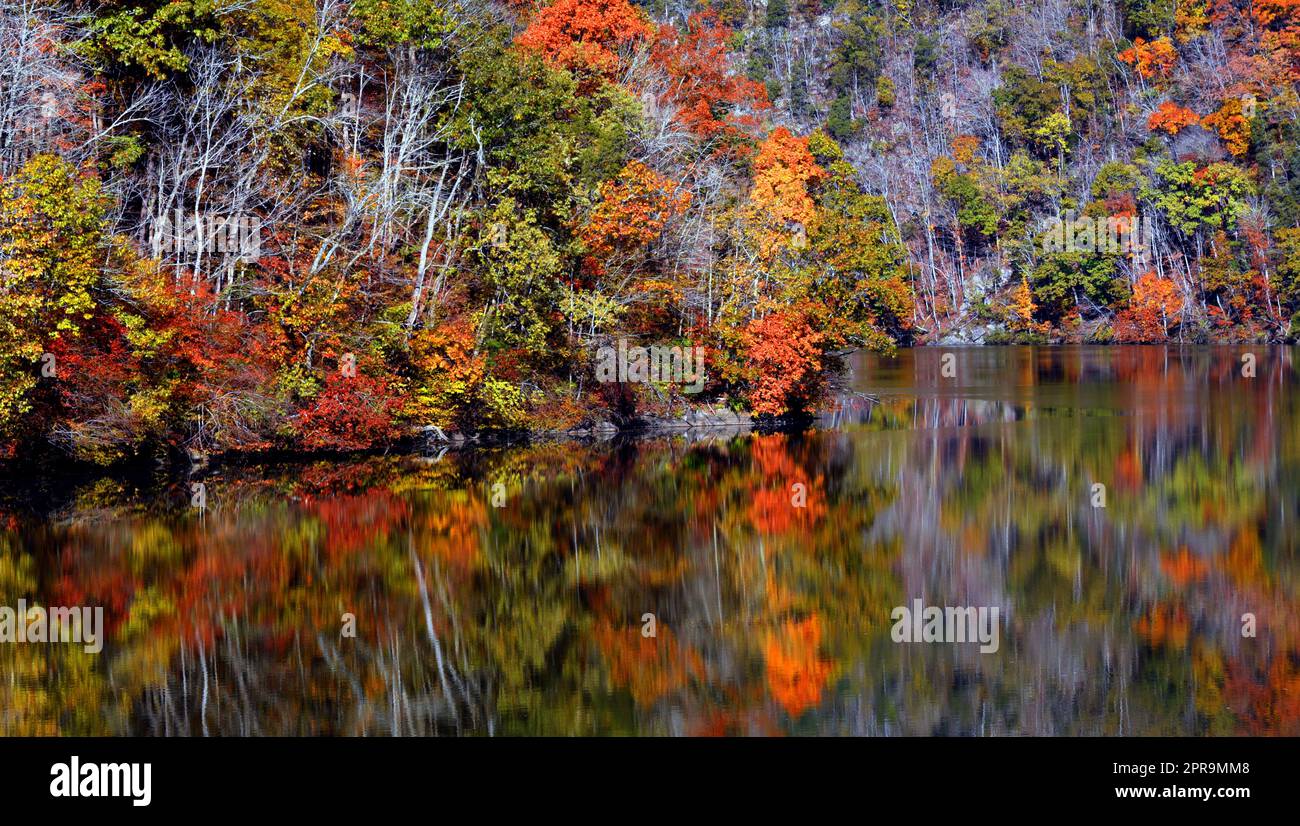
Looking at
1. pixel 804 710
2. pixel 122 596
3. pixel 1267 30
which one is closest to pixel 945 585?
pixel 804 710

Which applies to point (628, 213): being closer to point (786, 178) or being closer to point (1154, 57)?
point (786, 178)

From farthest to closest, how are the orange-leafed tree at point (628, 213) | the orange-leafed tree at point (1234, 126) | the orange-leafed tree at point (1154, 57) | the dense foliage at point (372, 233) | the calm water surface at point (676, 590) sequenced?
1. the orange-leafed tree at point (1154, 57)
2. the orange-leafed tree at point (1234, 126)
3. the orange-leafed tree at point (628, 213)
4. the dense foliage at point (372, 233)
5. the calm water surface at point (676, 590)

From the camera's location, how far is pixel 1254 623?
19453mm

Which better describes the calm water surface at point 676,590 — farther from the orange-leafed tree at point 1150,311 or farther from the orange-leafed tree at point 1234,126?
the orange-leafed tree at point 1234,126

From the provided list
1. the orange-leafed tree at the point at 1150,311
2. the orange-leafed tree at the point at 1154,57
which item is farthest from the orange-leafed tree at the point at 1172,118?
the orange-leafed tree at the point at 1150,311

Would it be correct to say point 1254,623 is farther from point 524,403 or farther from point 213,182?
point 213,182

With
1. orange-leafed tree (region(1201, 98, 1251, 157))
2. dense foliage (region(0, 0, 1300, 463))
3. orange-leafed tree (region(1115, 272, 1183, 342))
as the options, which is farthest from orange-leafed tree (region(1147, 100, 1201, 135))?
dense foliage (region(0, 0, 1300, 463))

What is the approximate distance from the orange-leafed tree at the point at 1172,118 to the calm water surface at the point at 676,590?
230 ft

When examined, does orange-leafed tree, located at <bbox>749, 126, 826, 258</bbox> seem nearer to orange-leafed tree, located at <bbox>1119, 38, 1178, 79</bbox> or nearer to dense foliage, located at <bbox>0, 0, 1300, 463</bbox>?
dense foliage, located at <bbox>0, 0, 1300, 463</bbox>

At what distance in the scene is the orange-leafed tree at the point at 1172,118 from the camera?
101 meters

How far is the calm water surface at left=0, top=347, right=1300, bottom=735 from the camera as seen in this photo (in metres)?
15.9

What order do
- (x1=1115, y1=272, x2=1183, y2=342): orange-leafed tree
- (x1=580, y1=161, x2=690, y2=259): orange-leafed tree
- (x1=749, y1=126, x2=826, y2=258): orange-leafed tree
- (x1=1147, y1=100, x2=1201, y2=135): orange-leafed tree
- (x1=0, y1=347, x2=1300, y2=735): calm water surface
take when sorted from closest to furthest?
(x1=0, y1=347, x2=1300, y2=735): calm water surface → (x1=580, y1=161, x2=690, y2=259): orange-leafed tree → (x1=749, y1=126, x2=826, y2=258): orange-leafed tree → (x1=1115, y1=272, x2=1183, y2=342): orange-leafed tree → (x1=1147, y1=100, x2=1201, y2=135): orange-leafed tree

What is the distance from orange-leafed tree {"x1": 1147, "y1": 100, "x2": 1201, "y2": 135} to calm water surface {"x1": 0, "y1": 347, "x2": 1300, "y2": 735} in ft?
230

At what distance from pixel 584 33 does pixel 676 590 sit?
3587 centimetres
